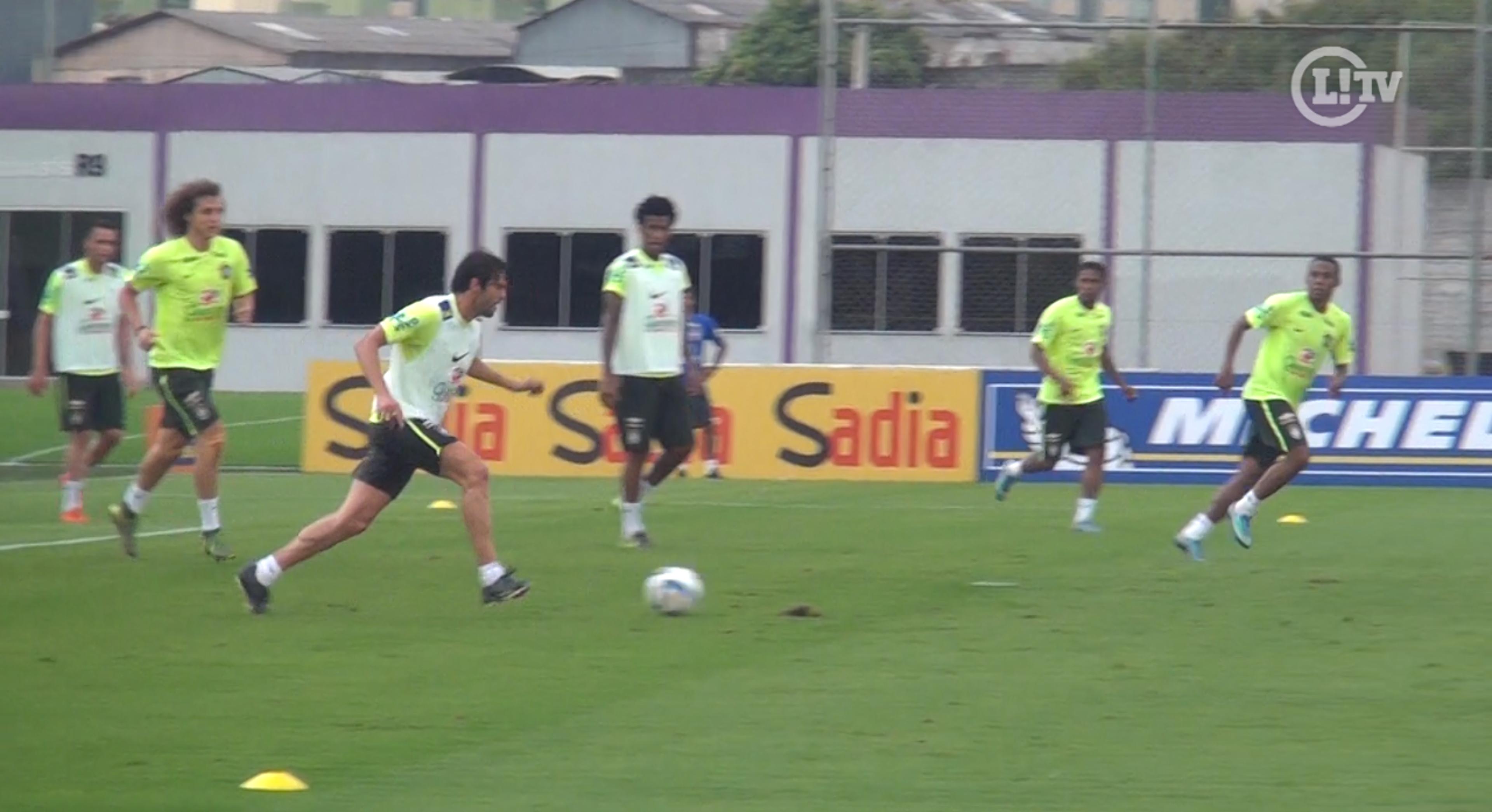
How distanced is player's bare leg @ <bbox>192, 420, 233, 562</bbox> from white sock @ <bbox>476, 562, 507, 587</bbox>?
255cm

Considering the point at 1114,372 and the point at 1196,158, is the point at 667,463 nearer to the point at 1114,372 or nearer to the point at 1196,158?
the point at 1114,372

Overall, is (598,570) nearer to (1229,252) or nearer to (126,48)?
(1229,252)

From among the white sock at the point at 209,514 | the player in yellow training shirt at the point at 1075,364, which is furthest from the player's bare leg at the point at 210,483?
the player in yellow training shirt at the point at 1075,364

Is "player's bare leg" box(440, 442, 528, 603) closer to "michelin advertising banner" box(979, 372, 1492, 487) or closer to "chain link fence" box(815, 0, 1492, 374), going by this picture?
"michelin advertising banner" box(979, 372, 1492, 487)

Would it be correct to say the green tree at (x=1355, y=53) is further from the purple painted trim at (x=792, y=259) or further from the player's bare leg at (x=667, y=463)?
the purple painted trim at (x=792, y=259)

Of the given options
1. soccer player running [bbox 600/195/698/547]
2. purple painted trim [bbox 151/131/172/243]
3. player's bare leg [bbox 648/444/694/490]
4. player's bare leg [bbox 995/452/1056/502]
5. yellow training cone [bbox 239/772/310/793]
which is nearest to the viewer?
yellow training cone [bbox 239/772/310/793]

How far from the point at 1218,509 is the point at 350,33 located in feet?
174

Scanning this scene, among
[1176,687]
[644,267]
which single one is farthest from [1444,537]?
[1176,687]

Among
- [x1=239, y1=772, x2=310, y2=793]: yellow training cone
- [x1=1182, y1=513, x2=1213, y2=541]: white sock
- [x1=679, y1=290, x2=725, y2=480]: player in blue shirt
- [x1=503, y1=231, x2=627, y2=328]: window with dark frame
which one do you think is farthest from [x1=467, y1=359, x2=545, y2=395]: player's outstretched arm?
[x1=503, y1=231, x2=627, y2=328]: window with dark frame

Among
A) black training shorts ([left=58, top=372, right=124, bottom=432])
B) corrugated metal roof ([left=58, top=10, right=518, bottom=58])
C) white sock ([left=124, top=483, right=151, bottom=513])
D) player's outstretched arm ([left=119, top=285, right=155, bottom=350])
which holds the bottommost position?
white sock ([left=124, top=483, right=151, bottom=513])

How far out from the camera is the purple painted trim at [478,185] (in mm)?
39500

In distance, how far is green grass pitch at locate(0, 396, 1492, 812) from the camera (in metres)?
7.12

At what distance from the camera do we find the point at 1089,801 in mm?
6832

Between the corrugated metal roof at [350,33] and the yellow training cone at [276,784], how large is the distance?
55.1 meters
